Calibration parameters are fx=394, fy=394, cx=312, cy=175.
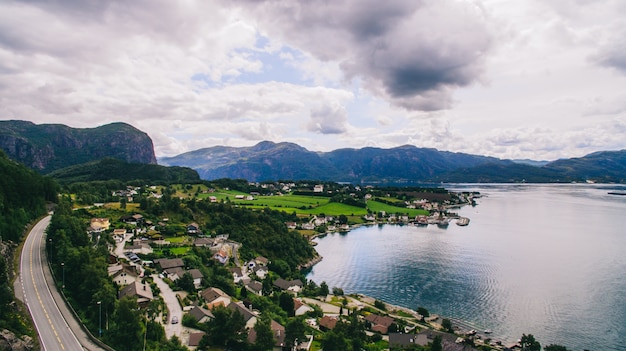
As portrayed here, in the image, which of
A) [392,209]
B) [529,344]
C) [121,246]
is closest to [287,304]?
[529,344]

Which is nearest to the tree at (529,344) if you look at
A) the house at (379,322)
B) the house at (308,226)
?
the house at (379,322)

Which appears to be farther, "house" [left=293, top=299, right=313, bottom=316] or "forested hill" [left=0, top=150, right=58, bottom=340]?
"house" [left=293, top=299, right=313, bottom=316]

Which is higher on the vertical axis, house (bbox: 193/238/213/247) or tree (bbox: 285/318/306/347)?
house (bbox: 193/238/213/247)

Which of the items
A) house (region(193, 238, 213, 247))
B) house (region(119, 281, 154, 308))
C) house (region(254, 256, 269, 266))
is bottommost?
house (region(254, 256, 269, 266))

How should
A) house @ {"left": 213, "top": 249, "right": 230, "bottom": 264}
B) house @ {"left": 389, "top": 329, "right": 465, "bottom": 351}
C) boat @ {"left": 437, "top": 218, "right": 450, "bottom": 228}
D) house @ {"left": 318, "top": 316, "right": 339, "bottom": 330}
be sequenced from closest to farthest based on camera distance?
house @ {"left": 389, "top": 329, "right": 465, "bottom": 351} < house @ {"left": 318, "top": 316, "right": 339, "bottom": 330} < house @ {"left": 213, "top": 249, "right": 230, "bottom": 264} < boat @ {"left": 437, "top": 218, "right": 450, "bottom": 228}

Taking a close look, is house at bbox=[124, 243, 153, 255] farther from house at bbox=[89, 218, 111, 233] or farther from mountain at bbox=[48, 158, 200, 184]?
mountain at bbox=[48, 158, 200, 184]

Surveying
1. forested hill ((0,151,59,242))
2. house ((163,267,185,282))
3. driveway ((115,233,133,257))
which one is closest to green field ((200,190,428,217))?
driveway ((115,233,133,257))

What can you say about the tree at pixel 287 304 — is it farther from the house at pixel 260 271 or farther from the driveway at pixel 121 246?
the driveway at pixel 121 246

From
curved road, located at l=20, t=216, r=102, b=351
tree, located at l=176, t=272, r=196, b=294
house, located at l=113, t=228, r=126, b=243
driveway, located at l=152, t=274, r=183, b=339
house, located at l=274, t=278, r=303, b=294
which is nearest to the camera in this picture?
curved road, located at l=20, t=216, r=102, b=351
